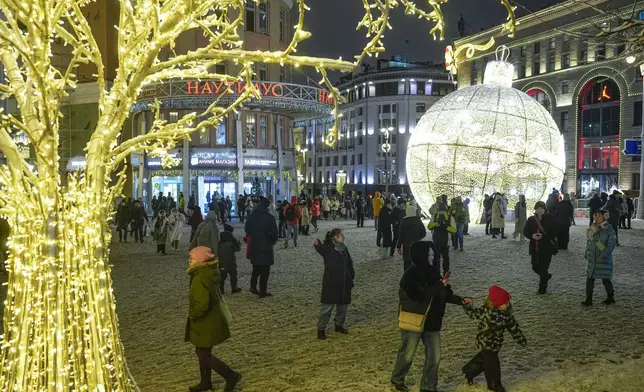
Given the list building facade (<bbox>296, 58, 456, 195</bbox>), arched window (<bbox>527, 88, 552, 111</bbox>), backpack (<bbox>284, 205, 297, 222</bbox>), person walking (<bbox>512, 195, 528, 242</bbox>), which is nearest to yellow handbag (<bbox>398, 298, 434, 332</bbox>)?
backpack (<bbox>284, 205, 297, 222</bbox>)

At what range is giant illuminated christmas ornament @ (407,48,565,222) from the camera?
23.5 metres

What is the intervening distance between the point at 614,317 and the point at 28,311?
316 inches

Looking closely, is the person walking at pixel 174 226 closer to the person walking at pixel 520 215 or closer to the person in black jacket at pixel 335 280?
the person in black jacket at pixel 335 280

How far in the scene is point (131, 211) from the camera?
21.7 meters

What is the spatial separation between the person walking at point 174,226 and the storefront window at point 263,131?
1948 cm

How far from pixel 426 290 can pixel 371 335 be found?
2.64 meters

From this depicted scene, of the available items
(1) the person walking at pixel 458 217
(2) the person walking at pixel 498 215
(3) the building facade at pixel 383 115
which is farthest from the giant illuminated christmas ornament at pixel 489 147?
(3) the building facade at pixel 383 115

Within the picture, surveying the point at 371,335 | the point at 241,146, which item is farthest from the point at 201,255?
the point at 241,146

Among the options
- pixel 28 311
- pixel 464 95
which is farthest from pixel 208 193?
pixel 28 311

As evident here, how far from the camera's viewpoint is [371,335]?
8266mm

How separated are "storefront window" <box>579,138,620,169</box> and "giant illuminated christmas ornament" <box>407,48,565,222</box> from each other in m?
26.7

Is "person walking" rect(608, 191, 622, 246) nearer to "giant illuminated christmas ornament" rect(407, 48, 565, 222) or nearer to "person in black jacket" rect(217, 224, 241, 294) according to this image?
"giant illuminated christmas ornament" rect(407, 48, 565, 222)

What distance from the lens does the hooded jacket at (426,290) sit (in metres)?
→ 5.83

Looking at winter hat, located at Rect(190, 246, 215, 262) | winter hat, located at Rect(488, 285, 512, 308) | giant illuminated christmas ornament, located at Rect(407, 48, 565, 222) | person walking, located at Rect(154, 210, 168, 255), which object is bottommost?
person walking, located at Rect(154, 210, 168, 255)
